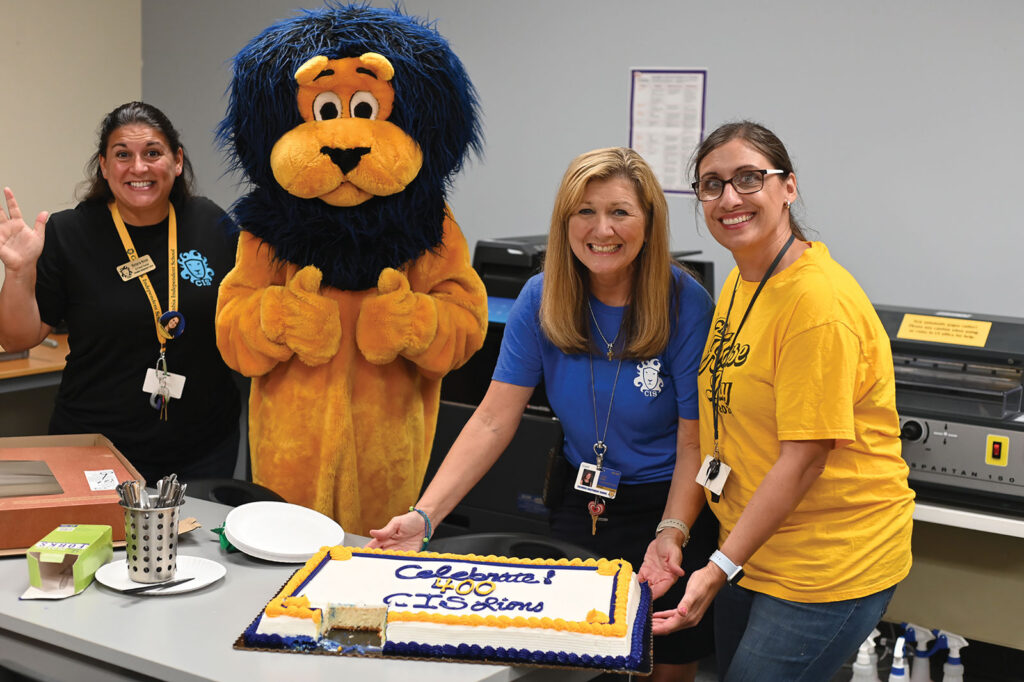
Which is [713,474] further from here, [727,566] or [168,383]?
[168,383]

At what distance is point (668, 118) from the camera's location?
3.42 m

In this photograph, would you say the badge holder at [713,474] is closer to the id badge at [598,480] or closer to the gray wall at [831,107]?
the id badge at [598,480]

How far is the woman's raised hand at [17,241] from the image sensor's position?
2225 mm

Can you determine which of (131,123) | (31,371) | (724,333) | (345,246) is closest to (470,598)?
(724,333)

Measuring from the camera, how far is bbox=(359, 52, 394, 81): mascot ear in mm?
1992

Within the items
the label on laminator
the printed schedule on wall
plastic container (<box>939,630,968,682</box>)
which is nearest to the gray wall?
the printed schedule on wall

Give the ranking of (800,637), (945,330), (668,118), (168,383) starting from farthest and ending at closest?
(668,118)
(945,330)
(168,383)
(800,637)

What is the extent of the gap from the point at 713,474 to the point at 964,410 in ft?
3.22

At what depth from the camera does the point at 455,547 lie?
6.10 feet

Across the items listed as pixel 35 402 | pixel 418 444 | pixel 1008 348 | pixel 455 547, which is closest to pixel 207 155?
pixel 35 402

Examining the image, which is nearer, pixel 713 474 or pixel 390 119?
pixel 713 474

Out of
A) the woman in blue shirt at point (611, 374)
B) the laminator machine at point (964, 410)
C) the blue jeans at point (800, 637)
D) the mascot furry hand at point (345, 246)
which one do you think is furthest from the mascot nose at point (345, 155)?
the laminator machine at point (964, 410)

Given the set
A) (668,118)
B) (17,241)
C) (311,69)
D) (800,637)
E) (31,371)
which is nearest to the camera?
(800,637)

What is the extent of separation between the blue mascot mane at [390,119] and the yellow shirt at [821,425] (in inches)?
30.3
